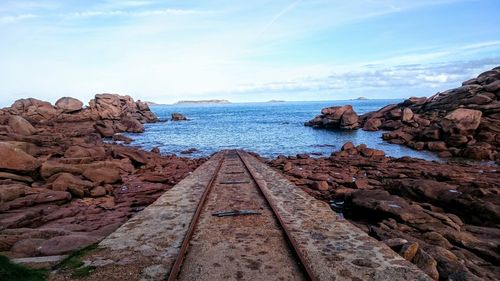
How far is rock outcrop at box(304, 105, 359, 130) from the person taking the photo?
5904 centimetres

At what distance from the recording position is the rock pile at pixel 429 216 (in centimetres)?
759

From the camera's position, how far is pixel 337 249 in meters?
7.47

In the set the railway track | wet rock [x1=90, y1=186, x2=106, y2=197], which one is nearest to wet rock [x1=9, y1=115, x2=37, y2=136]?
wet rock [x1=90, y1=186, x2=106, y2=197]

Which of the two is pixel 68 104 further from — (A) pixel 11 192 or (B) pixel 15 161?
(A) pixel 11 192

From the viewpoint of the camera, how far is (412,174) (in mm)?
20250

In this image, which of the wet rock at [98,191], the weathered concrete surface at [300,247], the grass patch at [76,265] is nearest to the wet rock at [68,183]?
the wet rock at [98,191]

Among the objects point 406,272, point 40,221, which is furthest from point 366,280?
point 40,221

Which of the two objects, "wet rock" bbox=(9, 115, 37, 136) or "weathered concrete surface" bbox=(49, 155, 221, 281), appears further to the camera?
"wet rock" bbox=(9, 115, 37, 136)

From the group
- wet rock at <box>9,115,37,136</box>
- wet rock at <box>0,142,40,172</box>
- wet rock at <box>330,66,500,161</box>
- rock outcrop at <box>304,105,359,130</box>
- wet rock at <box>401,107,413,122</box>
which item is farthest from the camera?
rock outcrop at <box>304,105,359,130</box>

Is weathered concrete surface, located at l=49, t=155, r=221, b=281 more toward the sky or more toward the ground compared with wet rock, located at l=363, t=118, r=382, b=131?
more toward the sky

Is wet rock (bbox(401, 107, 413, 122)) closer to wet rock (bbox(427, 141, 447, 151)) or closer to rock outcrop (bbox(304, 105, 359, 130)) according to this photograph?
rock outcrop (bbox(304, 105, 359, 130))

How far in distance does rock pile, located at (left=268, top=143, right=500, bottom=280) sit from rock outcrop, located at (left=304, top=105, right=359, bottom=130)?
3863cm

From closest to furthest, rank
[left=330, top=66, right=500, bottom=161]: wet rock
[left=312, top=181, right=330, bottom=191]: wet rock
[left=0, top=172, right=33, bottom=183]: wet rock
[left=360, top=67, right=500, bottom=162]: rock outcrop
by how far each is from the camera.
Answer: [left=0, top=172, right=33, bottom=183]: wet rock
[left=312, top=181, right=330, bottom=191]: wet rock
[left=360, top=67, right=500, bottom=162]: rock outcrop
[left=330, top=66, right=500, bottom=161]: wet rock

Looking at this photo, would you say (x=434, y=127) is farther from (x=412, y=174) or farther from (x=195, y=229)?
(x=195, y=229)
